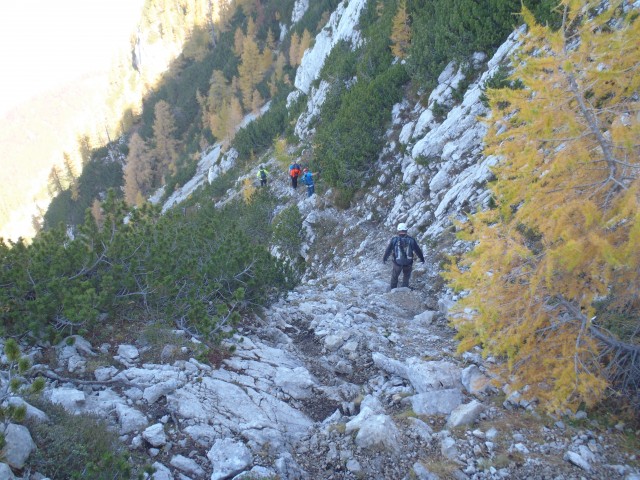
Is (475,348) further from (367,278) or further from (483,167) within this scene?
(483,167)

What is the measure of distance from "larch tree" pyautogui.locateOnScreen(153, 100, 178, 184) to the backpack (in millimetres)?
51031

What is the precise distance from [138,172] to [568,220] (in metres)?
58.7

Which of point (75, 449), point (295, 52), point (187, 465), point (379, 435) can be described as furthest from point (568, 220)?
point (295, 52)

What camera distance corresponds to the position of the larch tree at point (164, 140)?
184 ft

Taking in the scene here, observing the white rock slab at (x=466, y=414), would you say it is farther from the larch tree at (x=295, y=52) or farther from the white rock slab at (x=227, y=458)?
the larch tree at (x=295, y=52)

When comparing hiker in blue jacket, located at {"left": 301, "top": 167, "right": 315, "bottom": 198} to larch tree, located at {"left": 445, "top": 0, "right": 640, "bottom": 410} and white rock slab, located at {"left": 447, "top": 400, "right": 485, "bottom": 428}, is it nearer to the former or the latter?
larch tree, located at {"left": 445, "top": 0, "right": 640, "bottom": 410}

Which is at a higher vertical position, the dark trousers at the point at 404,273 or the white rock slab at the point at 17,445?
the white rock slab at the point at 17,445

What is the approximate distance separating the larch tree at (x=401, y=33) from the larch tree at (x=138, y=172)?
→ 44.7 meters

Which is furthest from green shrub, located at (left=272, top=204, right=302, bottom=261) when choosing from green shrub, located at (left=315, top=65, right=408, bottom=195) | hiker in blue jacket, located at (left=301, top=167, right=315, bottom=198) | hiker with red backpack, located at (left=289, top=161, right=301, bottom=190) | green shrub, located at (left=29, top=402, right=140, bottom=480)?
green shrub, located at (left=29, top=402, right=140, bottom=480)

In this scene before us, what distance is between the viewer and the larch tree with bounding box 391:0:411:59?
17.2 m

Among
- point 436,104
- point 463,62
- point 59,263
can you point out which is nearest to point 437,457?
point 59,263

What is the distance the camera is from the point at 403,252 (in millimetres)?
8930

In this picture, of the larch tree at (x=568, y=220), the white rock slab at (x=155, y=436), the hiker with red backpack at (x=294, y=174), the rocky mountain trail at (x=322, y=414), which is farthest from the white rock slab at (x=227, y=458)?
the hiker with red backpack at (x=294, y=174)

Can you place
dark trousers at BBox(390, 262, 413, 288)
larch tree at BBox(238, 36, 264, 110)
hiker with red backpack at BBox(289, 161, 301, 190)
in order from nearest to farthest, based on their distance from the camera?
dark trousers at BBox(390, 262, 413, 288) → hiker with red backpack at BBox(289, 161, 301, 190) → larch tree at BBox(238, 36, 264, 110)
